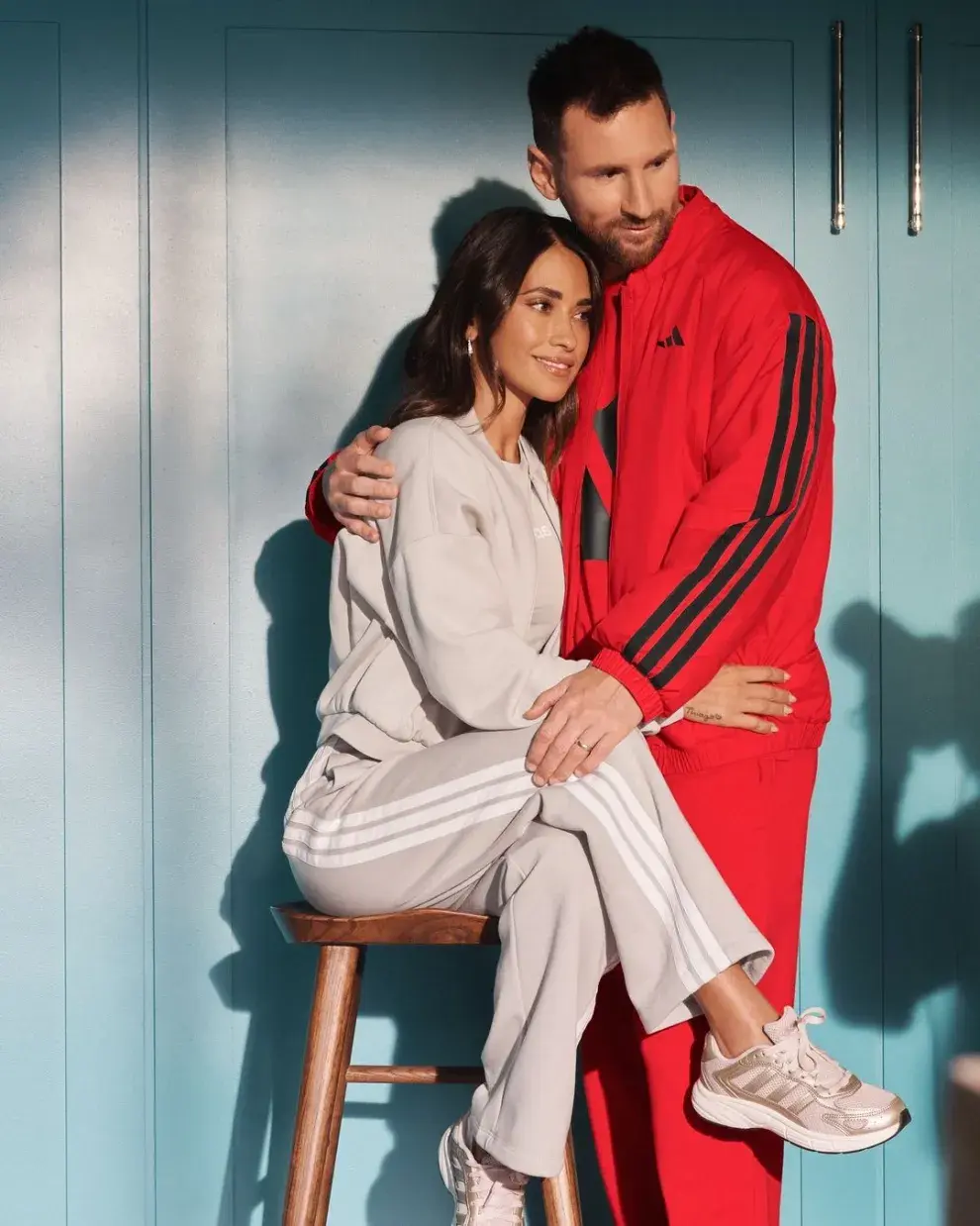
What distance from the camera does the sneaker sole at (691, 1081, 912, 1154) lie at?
1.31 m

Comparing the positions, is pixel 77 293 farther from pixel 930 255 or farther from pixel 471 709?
pixel 930 255

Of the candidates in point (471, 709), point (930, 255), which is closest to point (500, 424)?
point (471, 709)

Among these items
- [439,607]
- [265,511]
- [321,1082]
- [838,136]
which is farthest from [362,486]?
[838,136]

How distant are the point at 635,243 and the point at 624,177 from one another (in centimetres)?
7

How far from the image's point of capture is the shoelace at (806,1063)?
4.36 feet

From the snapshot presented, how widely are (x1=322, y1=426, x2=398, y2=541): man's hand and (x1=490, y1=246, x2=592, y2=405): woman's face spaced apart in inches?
6.8

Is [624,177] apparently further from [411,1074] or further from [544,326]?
[411,1074]

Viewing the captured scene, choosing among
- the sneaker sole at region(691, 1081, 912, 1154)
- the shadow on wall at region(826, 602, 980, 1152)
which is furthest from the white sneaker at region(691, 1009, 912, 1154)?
the shadow on wall at region(826, 602, 980, 1152)

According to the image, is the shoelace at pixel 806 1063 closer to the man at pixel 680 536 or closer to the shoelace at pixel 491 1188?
the man at pixel 680 536

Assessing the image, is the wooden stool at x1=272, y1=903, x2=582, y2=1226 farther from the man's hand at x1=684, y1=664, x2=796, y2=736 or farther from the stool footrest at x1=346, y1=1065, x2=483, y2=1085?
the man's hand at x1=684, y1=664, x2=796, y2=736

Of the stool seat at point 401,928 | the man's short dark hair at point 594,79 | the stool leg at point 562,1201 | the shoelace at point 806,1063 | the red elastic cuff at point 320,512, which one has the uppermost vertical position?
the man's short dark hair at point 594,79

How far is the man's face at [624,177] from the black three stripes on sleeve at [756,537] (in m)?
0.21

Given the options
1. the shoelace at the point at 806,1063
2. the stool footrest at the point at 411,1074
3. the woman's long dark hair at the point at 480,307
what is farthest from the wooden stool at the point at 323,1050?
the woman's long dark hair at the point at 480,307

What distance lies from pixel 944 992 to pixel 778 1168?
0.53 meters
